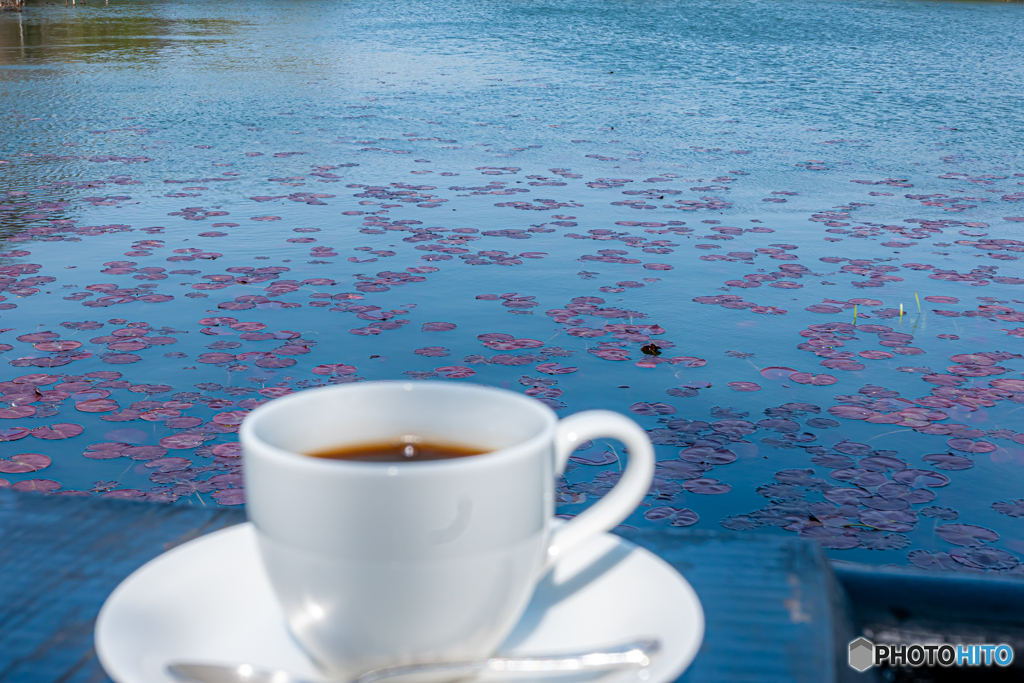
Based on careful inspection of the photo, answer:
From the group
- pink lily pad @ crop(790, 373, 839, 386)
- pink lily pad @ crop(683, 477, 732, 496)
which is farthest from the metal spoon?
pink lily pad @ crop(790, 373, 839, 386)

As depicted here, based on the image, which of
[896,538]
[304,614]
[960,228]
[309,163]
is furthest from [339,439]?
[309,163]

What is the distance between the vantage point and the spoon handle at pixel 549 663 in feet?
1.76

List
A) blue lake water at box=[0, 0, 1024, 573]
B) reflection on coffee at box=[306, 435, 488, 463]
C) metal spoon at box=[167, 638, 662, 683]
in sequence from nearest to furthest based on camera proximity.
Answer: metal spoon at box=[167, 638, 662, 683]
reflection on coffee at box=[306, 435, 488, 463]
blue lake water at box=[0, 0, 1024, 573]

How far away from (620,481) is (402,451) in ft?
0.53

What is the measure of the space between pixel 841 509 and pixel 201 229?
3.97 m

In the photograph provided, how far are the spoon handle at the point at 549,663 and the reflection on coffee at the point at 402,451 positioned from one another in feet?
0.50

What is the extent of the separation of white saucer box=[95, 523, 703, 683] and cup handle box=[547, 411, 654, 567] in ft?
0.11

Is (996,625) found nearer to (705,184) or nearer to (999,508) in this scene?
(999,508)

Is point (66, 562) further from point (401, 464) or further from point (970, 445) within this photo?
point (970, 445)

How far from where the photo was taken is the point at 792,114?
34.5 feet

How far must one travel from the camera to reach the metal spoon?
1.73 feet

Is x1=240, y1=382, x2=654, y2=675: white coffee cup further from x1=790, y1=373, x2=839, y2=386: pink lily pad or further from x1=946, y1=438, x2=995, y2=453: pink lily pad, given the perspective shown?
x1=790, y1=373, x2=839, y2=386: pink lily pad

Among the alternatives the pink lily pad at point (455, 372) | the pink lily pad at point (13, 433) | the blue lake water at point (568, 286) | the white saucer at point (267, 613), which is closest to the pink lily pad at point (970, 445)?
the blue lake water at point (568, 286)

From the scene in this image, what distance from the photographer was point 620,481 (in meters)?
0.63
